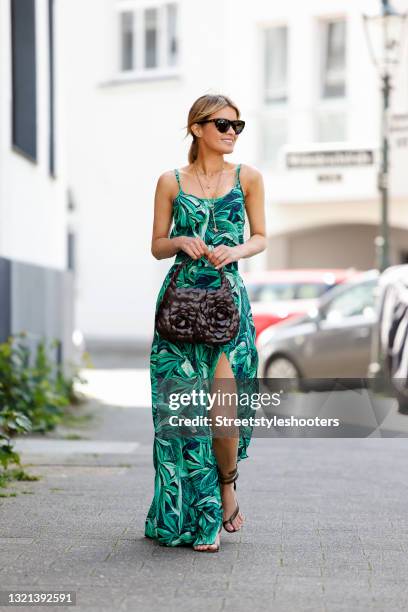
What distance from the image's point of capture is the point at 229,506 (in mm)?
5480

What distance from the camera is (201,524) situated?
5270 mm

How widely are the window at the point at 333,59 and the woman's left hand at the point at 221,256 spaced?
20785 millimetres

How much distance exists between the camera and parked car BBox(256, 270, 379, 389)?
15227mm

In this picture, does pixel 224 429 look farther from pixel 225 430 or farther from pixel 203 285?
pixel 203 285

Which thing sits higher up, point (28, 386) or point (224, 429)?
point (224, 429)

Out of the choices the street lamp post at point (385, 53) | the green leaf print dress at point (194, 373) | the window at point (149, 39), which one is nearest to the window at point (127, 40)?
the window at point (149, 39)

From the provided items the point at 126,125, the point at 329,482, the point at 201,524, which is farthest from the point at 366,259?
the point at 201,524

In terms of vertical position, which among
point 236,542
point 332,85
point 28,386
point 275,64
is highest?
point 275,64

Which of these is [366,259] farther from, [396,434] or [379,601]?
[379,601]

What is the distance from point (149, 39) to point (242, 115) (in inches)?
118

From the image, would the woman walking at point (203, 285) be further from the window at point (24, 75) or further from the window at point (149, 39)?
the window at point (149, 39)

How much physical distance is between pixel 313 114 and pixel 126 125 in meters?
4.48

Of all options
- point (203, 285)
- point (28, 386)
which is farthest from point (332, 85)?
point (203, 285)

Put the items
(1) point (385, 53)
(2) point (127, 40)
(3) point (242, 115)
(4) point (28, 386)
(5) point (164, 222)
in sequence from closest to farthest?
(5) point (164, 222) < (4) point (28, 386) < (1) point (385, 53) < (3) point (242, 115) < (2) point (127, 40)
